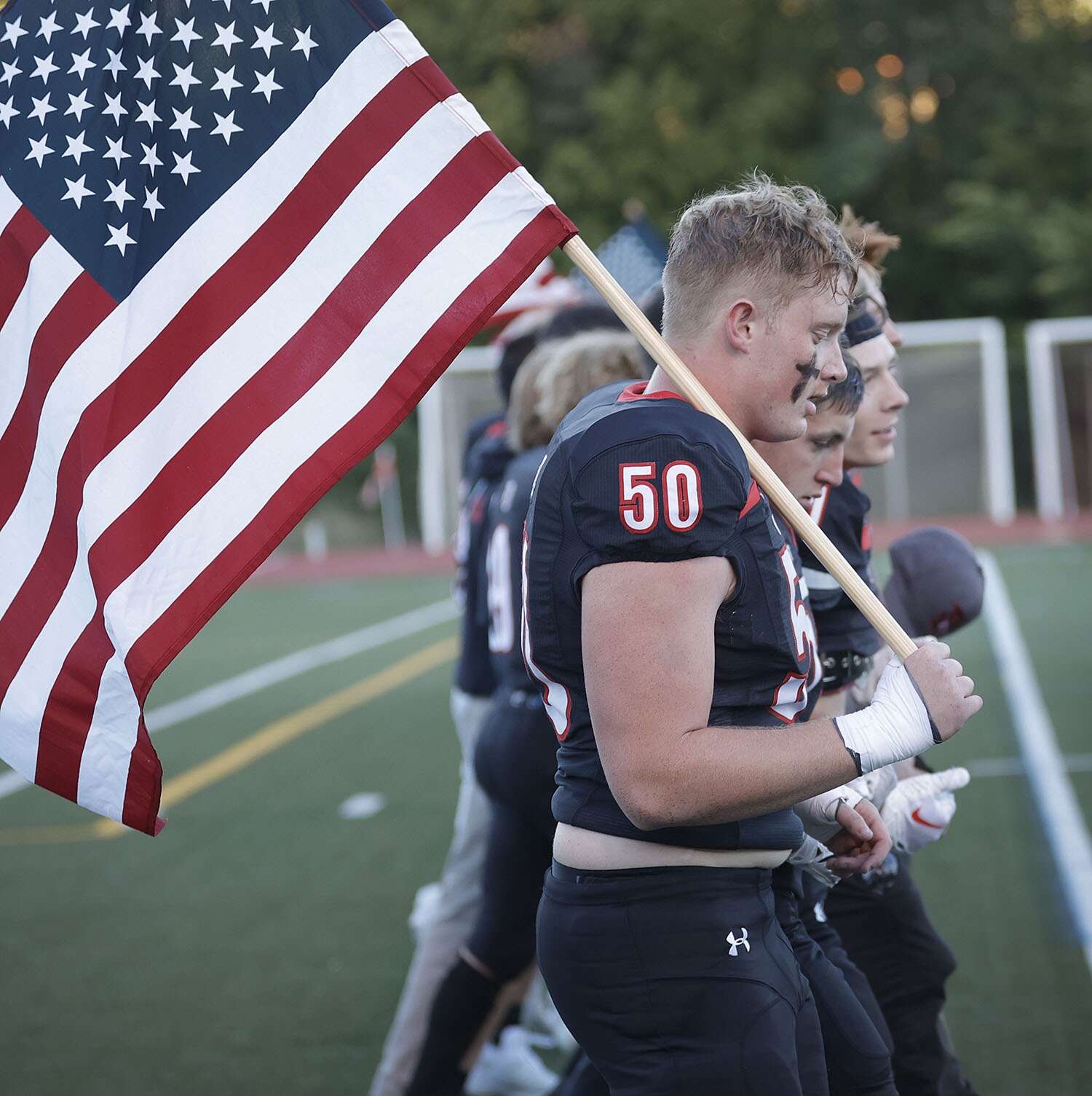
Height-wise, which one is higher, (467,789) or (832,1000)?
(832,1000)

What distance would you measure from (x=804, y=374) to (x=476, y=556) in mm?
2532

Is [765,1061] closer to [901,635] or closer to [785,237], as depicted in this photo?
[901,635]

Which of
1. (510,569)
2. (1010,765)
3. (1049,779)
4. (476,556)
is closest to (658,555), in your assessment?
(510,569)

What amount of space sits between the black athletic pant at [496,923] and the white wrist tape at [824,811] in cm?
134

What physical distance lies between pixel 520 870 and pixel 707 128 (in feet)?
99.0

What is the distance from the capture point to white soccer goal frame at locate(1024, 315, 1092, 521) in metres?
25.3

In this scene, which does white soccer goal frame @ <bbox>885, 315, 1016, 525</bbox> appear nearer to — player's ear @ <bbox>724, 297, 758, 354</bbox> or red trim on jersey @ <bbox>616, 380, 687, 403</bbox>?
red trim on jersey @ <bbox>616, 380, 687, 403</bbox>

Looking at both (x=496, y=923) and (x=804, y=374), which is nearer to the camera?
(x=804, y=374)

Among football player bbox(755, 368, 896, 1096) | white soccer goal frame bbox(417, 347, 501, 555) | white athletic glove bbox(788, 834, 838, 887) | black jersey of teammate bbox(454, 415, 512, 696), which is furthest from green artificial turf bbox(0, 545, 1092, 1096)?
white soccer goal frame bbox(417, 347, 501, 555)

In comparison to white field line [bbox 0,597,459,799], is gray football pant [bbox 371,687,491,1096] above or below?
above

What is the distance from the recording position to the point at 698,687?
2.28 meters

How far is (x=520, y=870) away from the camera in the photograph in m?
4.20

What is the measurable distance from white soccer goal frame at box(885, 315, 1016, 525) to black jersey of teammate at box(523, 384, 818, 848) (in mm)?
23297

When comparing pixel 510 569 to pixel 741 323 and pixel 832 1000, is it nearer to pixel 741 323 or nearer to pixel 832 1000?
pixel 832 1000
